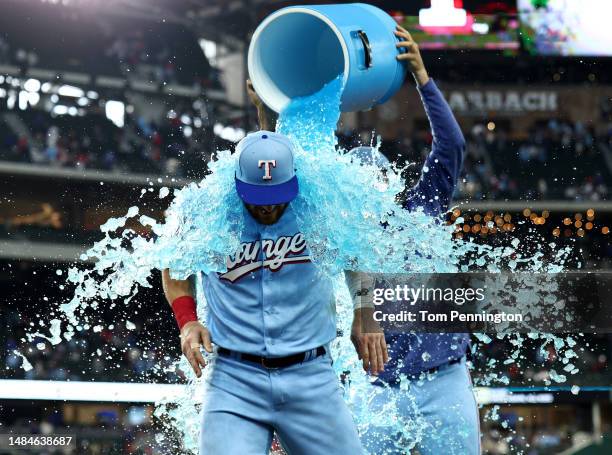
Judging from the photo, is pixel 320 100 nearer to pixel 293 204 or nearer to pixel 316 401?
pixel 293 204

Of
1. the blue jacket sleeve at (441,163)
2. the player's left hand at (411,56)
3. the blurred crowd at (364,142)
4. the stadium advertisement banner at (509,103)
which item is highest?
the stadium advertisement banner at (509,103)

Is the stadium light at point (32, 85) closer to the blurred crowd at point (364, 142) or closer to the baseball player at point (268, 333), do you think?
the blurred crowd at point (364, 142)

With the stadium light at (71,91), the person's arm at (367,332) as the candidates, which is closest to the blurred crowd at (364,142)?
the stadium light at (71,91)

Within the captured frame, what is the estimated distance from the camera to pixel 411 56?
436cm

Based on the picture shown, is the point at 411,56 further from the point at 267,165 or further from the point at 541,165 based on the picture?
the point at 541,165

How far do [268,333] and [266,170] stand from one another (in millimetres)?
526

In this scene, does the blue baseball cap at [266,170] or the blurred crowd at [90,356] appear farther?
the blurred crowd at [90,356]

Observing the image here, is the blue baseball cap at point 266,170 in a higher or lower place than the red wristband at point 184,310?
higher

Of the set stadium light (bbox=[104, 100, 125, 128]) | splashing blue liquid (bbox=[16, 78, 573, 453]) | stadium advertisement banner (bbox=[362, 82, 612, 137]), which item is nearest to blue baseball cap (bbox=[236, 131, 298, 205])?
splashing blue liquid (bbox=[16, 78, 573, 453])

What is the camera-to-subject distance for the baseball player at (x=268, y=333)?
3.19m

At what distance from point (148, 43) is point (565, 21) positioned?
276 inches

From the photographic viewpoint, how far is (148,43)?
17.2m

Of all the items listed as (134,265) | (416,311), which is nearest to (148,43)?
(416,311)

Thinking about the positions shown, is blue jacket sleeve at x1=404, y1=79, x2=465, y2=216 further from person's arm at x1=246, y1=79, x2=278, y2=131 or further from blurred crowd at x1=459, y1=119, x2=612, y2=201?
blurred crowd at x1=459, y1=119, x2=612, y2=201
